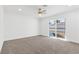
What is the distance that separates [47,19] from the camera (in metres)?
7.87

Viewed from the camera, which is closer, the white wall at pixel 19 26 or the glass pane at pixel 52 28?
the white wall at pixel 19 26

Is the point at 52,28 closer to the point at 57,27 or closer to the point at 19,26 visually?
the point at 57,27

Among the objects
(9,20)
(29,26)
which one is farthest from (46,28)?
(9,20)

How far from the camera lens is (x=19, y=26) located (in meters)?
6.80

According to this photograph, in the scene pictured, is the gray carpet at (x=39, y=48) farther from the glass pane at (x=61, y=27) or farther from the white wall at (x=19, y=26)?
the glass pane at (x=61, y=27)

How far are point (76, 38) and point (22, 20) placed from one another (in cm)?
486

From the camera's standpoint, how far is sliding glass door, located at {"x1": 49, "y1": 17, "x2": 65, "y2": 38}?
639cm

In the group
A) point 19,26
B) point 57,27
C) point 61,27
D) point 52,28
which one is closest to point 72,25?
point 61,27

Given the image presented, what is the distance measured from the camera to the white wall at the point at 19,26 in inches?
234

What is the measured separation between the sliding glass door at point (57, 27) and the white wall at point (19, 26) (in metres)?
1.83

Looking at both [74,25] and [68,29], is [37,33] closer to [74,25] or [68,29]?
[68,29]

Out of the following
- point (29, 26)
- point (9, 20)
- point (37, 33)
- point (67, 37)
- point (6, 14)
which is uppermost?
point (6, 14)

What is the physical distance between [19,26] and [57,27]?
3580mm

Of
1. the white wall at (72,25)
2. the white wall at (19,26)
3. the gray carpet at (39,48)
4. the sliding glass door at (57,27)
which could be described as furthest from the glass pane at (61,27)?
the white wall at (19,26)
